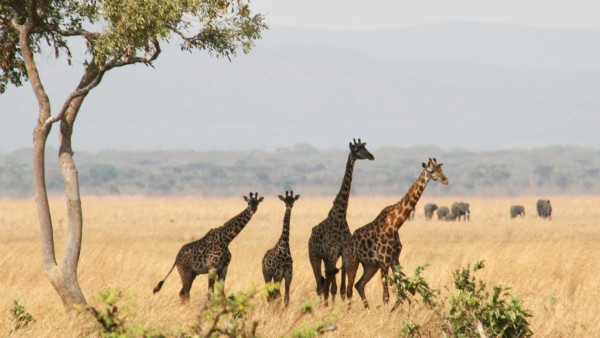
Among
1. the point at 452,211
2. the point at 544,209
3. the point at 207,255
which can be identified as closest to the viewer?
the point at 207,255

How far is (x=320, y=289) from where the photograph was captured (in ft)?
52.4

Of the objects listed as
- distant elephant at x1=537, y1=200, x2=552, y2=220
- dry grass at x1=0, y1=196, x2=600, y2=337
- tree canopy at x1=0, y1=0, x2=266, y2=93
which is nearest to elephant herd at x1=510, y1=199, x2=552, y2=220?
distant elephant at x1=537, y1=200, x2=552, y2=220

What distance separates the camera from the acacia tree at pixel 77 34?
594 inches

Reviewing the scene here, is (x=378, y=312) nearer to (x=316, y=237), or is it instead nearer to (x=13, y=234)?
(x=316, y=237)

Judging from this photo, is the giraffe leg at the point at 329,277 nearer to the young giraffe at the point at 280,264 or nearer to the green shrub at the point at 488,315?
the young giraffe at the point at 280,264

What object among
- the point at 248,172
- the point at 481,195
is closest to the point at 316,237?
the point at 481,195

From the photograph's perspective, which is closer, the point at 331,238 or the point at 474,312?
the point at 474,312

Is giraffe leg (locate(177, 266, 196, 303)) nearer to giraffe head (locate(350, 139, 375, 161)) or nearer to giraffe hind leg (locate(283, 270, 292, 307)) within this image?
giraffe hind leg (locate(283, 270, 292, 307))

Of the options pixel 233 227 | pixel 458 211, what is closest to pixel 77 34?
pixel 233 227

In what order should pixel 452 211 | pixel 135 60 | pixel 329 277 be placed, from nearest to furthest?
pixel 329 277, pixel 135 60, pixel 452 211

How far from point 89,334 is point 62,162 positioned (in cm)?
379

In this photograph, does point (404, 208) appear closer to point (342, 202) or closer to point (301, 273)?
point (342, 202)

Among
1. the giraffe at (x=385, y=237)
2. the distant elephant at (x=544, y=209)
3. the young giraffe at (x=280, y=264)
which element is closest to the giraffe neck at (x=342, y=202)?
the giraffe at (x=385, y=237)

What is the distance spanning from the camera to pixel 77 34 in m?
15.9
